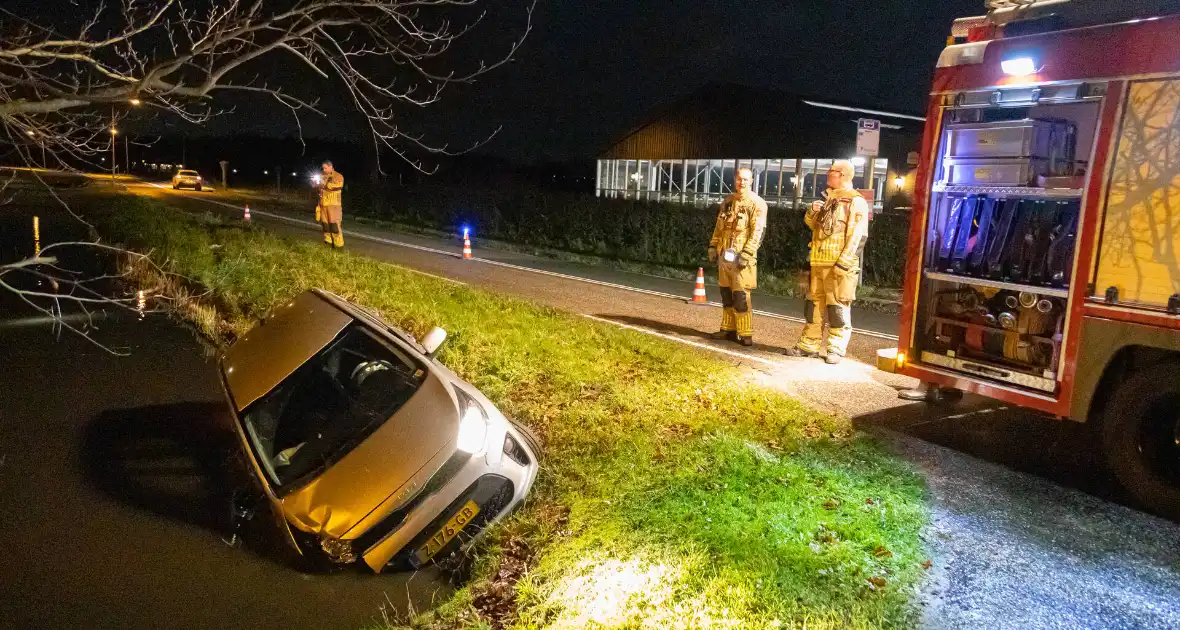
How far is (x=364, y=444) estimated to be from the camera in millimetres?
4547

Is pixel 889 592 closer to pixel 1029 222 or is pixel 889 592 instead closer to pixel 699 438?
pixel 699 438

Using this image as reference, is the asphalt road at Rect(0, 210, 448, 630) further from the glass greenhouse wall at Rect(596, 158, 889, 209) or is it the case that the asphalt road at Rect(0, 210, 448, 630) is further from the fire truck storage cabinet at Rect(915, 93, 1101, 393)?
the glass greenhouse wall at Rect(596, 158, 889, 209)

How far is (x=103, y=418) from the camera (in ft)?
24.9

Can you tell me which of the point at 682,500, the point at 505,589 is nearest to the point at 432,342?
the point at 505,589

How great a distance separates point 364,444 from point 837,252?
4.94 meters

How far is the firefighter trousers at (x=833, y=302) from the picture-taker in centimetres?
783

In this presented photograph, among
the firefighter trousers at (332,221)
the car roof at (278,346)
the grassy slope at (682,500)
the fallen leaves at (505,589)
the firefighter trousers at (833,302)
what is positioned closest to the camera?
the grassy slope at (682,500)

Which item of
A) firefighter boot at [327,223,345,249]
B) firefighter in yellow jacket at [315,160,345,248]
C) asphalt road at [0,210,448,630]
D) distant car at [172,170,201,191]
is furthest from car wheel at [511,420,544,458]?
distant car at [172,170,201,191]

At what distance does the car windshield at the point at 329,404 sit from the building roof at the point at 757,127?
26.7 m

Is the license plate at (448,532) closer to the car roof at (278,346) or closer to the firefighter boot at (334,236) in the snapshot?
the car roof at (278,346)

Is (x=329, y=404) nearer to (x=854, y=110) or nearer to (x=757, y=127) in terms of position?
(x=757, y=127)

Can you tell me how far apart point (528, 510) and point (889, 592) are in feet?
6.88

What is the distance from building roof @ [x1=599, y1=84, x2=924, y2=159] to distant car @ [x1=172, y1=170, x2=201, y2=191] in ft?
79.5

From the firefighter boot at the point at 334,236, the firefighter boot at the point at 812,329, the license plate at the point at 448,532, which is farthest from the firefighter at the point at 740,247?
the firefighter boot at the point at 334,236
